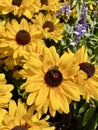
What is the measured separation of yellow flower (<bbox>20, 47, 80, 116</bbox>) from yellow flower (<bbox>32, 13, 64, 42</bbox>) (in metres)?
0.47

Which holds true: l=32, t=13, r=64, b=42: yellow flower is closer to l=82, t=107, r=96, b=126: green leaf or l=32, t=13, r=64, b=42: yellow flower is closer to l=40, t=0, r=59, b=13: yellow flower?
l=40, t=0, r=59, b=13: yellow flower

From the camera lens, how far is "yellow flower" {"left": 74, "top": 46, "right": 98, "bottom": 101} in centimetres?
169

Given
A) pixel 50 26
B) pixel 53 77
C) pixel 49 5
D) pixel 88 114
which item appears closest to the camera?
pixel 53 77

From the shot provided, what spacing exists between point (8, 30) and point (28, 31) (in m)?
0.09

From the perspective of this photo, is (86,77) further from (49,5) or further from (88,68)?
(49,5)

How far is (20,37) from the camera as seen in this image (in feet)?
6.66

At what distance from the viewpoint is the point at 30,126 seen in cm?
168

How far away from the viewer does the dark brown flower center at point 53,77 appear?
1689mm

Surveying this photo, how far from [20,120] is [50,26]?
71 centimetres

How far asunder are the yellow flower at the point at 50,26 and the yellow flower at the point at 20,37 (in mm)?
108

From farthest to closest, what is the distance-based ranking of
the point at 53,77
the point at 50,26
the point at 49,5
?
the point at 49,5
the point at 50,26
the point at 53,77

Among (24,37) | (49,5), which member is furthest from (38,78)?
(49,5)

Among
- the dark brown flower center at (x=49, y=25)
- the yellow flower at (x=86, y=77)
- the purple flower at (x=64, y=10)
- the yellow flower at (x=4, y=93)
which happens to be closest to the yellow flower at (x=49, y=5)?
the purple flower at (x=64, y=10)

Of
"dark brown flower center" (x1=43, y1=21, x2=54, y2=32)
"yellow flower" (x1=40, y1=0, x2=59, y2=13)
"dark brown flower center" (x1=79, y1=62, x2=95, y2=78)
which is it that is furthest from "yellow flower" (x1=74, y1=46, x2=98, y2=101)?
"yellow flower" (x1=40, y1=0, x2=59, y2=13)
